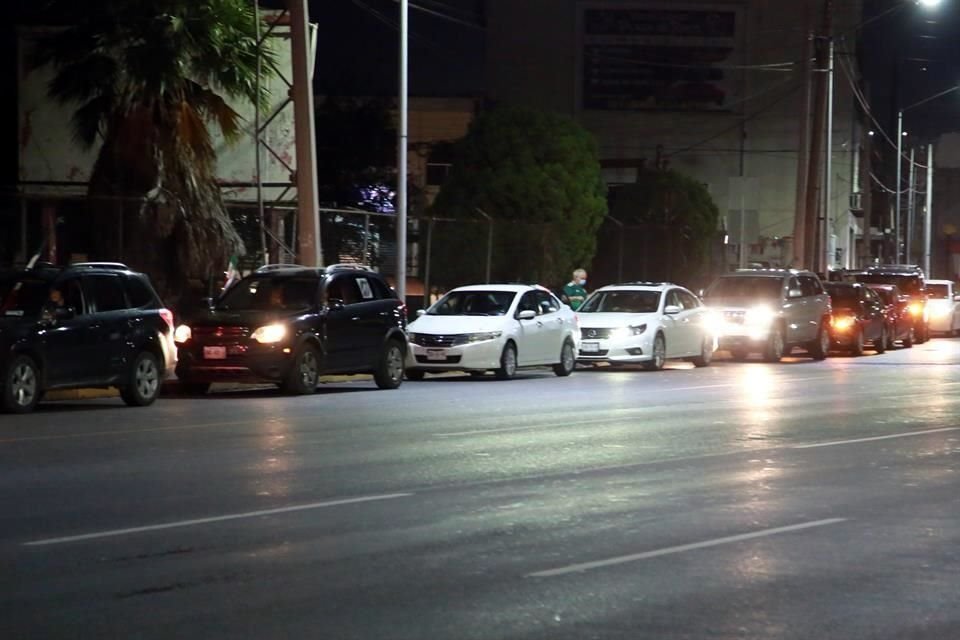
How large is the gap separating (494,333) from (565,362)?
2208 millimetres

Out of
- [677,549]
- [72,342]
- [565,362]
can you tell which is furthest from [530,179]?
[677,549]

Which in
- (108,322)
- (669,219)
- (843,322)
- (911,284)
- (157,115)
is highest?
(157,115)

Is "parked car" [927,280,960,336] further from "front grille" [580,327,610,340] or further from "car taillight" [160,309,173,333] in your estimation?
"car taillight" [160,309,173,333]

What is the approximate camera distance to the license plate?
22797mm

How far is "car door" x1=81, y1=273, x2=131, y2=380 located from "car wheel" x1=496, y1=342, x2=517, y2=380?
7903mm

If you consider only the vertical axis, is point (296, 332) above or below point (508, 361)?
above

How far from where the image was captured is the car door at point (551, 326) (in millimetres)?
28500

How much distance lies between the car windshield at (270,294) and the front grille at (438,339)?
3608 millimetres

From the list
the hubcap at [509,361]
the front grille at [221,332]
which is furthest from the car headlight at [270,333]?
the hubcap at [509,361]

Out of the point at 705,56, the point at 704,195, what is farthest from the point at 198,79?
the point at 705,56

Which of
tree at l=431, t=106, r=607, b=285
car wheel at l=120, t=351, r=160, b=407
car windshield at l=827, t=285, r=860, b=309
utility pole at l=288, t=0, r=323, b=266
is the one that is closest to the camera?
car wheel at l=120, t=351, r=160, b=407

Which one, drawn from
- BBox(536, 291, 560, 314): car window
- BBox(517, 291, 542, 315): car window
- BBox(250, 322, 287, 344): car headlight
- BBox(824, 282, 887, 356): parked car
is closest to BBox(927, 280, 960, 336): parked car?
BBox(824, 282, 887, 356): parked car

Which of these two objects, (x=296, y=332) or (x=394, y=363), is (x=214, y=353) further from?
(x=394, y=363)

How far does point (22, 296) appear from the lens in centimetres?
1969
